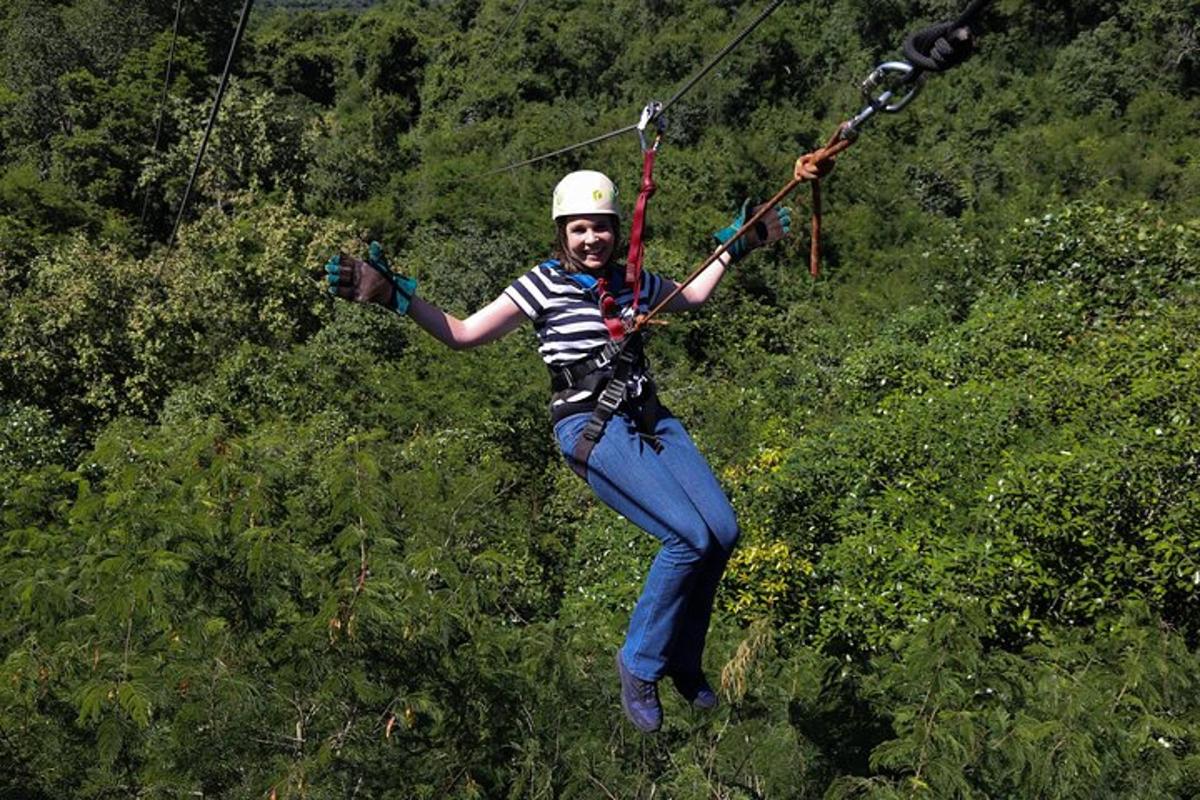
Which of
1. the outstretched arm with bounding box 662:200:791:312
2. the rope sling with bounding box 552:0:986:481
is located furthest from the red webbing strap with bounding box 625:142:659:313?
the outstretched arm with bounding box 662:200:791:312

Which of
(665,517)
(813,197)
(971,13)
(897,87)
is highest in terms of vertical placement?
(971,13)

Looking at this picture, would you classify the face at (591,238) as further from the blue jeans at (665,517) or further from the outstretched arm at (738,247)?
the blue jeans at (665,517)

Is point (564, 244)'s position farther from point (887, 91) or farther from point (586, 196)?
point (887, 91)

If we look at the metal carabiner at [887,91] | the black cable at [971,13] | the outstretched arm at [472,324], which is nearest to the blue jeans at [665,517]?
the outstretched arm at [472,324]

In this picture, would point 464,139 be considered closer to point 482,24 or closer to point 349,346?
point 482,24

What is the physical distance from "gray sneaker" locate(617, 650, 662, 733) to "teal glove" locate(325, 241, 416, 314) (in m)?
1.31

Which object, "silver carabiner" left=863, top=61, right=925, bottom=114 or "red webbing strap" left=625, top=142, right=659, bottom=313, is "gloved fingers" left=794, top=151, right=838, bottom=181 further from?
"red webbing strap" left=625, top=142, right=659, bottom=313

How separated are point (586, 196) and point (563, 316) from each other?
1.22ft

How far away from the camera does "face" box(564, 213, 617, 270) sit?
3422 millimetres

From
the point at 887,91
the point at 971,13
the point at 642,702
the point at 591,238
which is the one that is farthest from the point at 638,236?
the point at 642,702

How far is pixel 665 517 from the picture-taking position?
3.15m

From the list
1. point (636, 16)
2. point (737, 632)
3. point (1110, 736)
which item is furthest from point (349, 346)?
point (636, 16)

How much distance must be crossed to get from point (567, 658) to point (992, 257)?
41.6 feet

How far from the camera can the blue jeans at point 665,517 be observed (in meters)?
3.18
